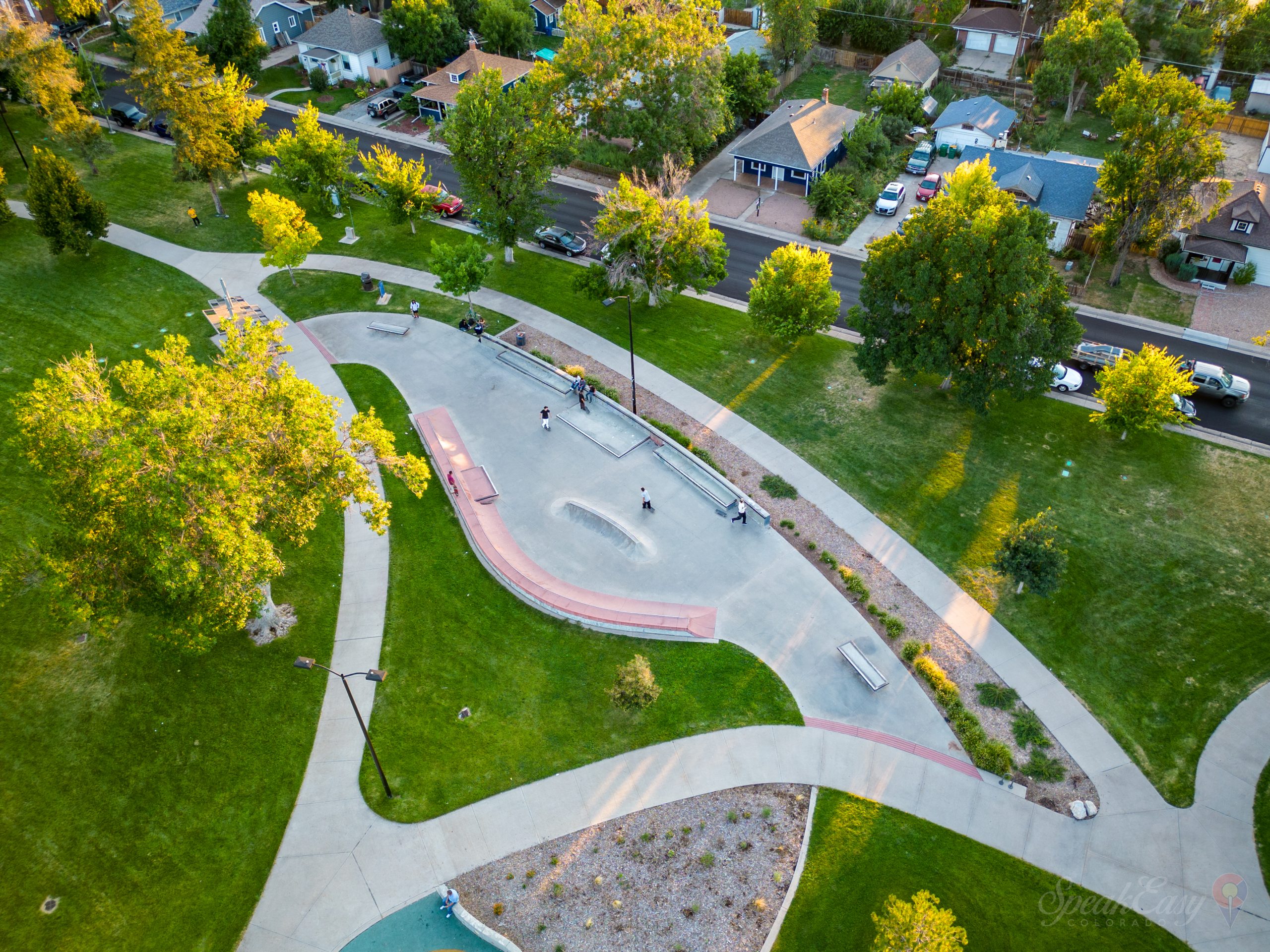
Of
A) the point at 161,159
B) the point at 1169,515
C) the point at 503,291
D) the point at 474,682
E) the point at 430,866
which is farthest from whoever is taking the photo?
the point at 161,159

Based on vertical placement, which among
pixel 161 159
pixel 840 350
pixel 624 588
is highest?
pixel 161 159

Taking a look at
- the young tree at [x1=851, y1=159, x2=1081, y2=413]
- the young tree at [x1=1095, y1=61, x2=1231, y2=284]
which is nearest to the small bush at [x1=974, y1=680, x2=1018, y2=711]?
the young tree at [x1=851, y1=159, x2=1081, y2=413]

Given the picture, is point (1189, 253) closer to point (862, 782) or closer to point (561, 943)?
point (862, 782)

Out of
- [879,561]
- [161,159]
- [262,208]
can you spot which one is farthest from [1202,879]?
[161,159]

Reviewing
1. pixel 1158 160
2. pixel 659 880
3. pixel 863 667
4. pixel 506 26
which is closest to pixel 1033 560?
pixel 863 667

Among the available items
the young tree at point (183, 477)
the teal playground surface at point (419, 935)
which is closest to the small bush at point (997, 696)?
the teal playground surface at point (419, 935)

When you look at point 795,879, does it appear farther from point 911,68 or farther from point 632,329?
point 911,68

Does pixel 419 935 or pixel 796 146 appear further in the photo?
pixel 796 146
